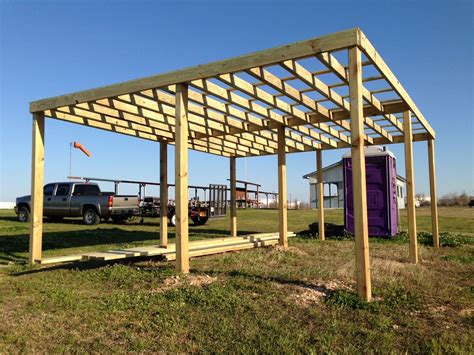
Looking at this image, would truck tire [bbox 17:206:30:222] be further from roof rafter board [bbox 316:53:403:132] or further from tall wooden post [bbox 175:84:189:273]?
roof rafter board [bbox 316:53:403:132]

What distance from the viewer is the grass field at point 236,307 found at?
138 inches

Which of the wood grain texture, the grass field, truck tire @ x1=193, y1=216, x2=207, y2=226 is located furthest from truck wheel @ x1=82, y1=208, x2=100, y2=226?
the grass field

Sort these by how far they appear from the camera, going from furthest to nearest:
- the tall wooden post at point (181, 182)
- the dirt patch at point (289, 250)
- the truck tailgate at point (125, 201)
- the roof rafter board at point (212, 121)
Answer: the truck tailgate at point (125, 201), the dirt patch at point (289, 250), the roof rafter board at point (212, 121), the tall wooden post at point (181, 182)

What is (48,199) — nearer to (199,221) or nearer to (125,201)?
(125,201)

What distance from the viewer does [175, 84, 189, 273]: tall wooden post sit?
6180 mm

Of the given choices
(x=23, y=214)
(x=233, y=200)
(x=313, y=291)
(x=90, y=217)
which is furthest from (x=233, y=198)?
(x=23, y=214)

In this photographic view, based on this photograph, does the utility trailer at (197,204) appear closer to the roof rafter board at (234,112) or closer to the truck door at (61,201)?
the truck door at (61,201)

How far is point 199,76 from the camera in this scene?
608 centimetres

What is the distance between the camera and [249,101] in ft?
25.5

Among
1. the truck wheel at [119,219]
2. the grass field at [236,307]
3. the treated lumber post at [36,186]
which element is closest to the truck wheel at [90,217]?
the truck wheel at [119,219]

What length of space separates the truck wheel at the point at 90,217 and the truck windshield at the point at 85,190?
3.04 feet

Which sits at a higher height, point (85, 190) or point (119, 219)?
point (85, 190)

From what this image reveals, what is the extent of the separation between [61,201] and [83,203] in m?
1.22

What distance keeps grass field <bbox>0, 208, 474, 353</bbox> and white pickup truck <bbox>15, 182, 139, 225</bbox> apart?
32.2 ft
